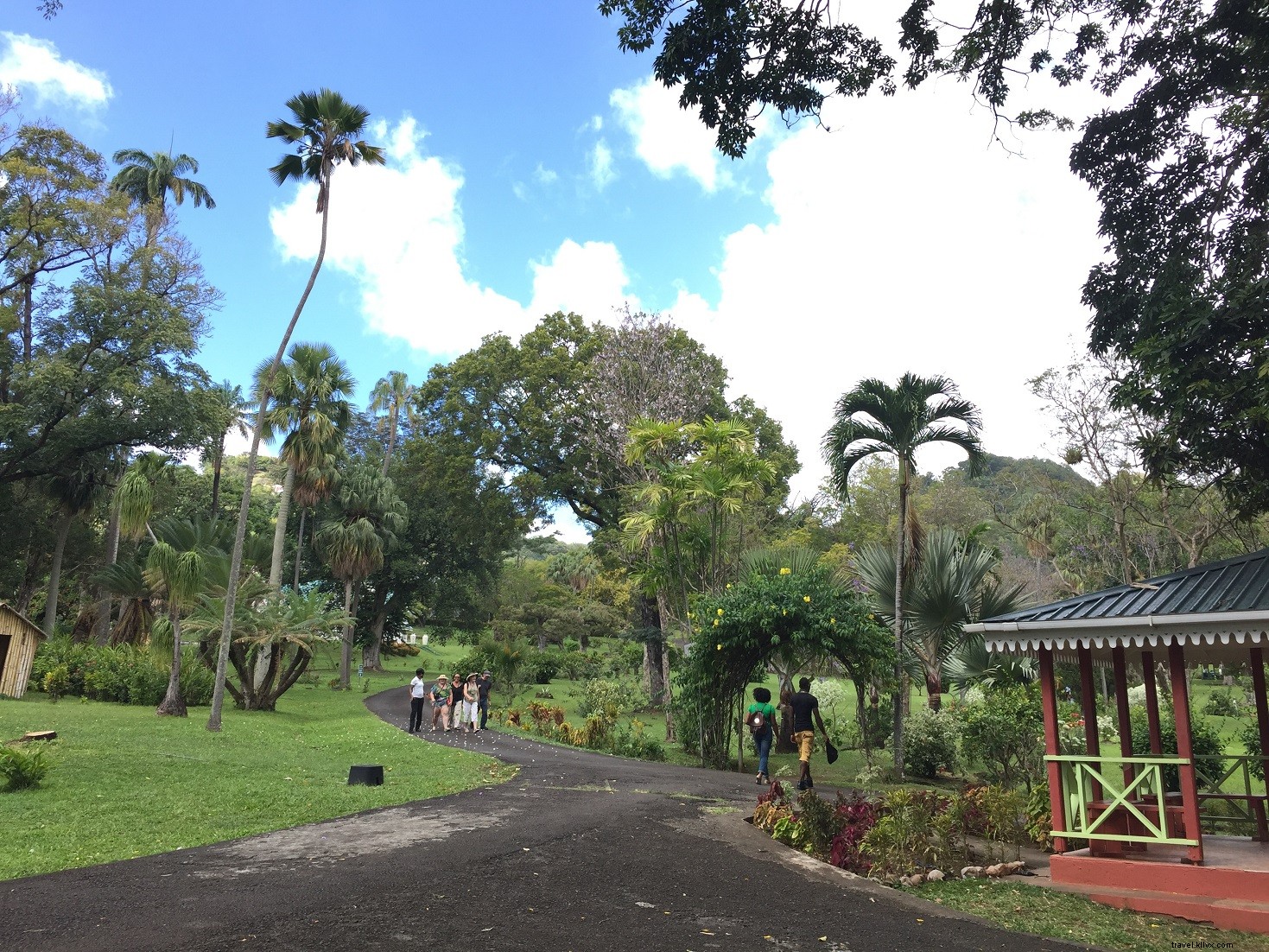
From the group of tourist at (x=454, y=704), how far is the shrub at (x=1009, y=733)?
12.6 metres

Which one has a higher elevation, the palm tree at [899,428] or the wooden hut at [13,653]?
the palm tree at [899,428]

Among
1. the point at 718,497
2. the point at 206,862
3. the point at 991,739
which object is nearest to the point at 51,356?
the point at 718,497

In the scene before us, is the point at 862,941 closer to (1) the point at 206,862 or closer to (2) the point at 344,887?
(2) the point at 344,887

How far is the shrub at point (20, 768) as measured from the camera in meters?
10.1

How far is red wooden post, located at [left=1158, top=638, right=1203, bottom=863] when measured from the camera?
711cm

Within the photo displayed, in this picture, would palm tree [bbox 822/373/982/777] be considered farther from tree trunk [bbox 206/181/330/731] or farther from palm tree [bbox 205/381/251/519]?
palm tree [bbox 205/381/251/519]

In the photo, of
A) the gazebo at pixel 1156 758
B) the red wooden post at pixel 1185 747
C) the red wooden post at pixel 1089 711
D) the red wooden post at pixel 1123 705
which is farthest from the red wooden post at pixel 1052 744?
the red wooden post at pixel 1185 747

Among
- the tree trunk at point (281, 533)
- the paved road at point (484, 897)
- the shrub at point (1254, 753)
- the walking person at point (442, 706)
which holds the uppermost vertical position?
the tree trunk at point (281, 533)

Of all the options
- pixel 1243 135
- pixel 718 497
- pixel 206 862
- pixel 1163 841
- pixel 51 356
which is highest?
pixel 51 356

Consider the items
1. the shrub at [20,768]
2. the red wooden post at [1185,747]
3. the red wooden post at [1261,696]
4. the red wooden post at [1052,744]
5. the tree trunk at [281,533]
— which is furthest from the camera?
the tree trunk at [281,533]

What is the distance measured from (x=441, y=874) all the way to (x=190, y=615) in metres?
20.2

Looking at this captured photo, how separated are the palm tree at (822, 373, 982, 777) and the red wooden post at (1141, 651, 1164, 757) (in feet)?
20.2

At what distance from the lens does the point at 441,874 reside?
7055 millimetres

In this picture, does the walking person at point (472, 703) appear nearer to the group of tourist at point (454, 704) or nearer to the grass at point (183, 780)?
the group of tourist at point (454, 704)
